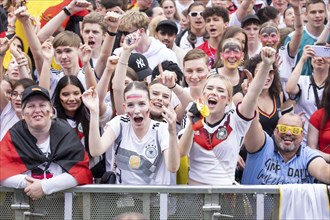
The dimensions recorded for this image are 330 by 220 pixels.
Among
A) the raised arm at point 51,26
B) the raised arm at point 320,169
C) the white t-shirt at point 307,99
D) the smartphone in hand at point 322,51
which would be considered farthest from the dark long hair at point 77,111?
the smartphone in hand at point 322,51

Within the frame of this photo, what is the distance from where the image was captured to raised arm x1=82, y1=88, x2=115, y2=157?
267 inches

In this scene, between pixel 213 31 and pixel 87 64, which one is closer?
pixel 87 64

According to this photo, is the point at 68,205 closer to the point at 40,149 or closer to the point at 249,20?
the point at 40,149

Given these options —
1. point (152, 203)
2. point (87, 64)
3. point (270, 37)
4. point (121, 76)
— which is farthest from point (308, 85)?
point (152, 203)

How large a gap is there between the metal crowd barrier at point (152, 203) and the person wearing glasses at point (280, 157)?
680 millimetres

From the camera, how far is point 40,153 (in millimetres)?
6688

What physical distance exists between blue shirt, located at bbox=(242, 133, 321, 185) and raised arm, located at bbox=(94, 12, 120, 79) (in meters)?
1.92

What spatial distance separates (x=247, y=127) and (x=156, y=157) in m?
0.78

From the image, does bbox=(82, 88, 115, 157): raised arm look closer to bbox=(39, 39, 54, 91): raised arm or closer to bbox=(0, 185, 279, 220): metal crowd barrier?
bbox=(0, 185, 279, 220): metal crowd barrier

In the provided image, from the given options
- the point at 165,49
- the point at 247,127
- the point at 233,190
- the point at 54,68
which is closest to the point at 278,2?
the point at 165,49

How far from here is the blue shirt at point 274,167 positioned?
7035 mm

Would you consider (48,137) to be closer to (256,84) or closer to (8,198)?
(8,198)

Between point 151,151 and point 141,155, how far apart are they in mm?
85

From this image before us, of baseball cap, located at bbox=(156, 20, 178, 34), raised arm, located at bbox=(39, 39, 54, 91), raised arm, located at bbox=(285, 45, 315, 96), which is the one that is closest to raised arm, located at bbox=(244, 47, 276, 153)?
raised arm, located at bbox=(285, 45, 315, 96)
